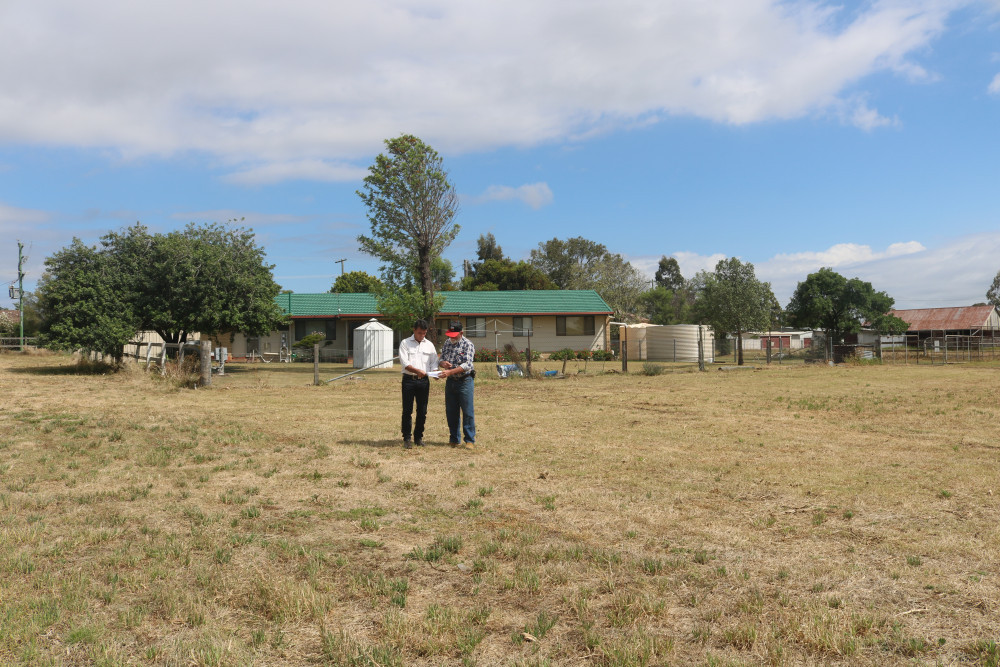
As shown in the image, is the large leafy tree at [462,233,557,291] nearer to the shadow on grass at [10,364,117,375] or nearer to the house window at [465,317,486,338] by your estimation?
the house window at [465,317,486,338]

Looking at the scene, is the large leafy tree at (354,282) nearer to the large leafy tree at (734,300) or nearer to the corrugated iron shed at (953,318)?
the large leafy tree at (734,300)

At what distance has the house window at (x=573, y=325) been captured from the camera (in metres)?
43.5

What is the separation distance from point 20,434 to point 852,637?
11.7 meters

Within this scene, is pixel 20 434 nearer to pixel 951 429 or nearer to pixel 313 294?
pixel 951 429

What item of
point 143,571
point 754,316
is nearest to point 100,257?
point 143,571

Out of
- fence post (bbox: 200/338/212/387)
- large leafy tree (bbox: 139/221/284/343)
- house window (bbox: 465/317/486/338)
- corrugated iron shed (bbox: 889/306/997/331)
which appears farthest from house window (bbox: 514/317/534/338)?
corrugated iron shed (bbox: 889/306/997/331)

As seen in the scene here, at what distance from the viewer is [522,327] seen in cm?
4338

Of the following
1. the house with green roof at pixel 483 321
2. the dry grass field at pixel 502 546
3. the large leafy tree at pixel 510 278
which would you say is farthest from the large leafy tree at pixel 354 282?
the dry grass field at pixel 502 546

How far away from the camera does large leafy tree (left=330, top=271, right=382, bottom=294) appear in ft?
217

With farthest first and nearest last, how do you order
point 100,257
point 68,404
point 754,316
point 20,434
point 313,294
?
point 313,294, point 754,316, point 100,257, point 68,404, point 20,434

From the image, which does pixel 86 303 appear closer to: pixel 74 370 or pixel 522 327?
pixel 74 370

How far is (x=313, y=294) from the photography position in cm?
4425

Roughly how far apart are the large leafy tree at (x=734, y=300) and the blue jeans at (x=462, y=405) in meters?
31.2

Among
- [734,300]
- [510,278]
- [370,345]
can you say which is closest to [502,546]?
[370,345]
